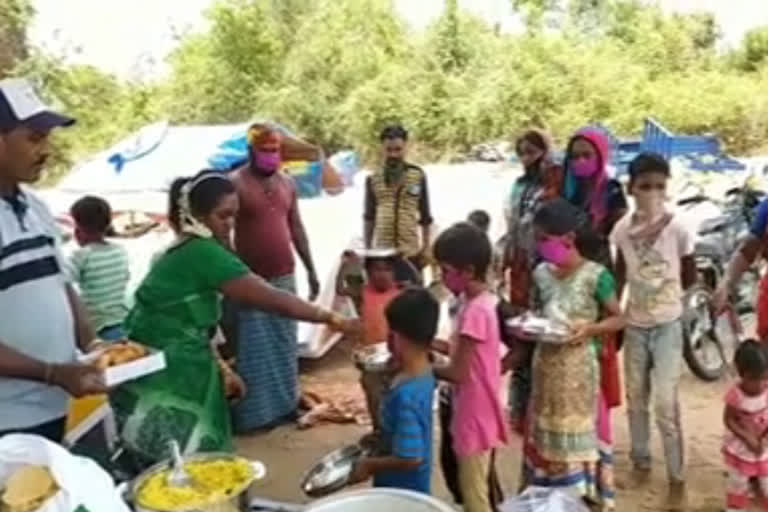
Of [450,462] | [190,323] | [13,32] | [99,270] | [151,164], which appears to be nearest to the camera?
[190,323]

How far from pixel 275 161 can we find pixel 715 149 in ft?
25.5

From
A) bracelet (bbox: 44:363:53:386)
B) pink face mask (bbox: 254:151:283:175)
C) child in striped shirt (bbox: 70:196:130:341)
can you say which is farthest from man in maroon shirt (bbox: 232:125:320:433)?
bracelet (bbox: 44:363:53:386)

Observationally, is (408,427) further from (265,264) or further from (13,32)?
(13,32)

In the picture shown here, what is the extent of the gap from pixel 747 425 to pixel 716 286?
7.44 feet

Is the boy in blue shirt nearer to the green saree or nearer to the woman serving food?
the woman serving food

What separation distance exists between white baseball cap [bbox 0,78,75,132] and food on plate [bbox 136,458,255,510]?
87 centimetres

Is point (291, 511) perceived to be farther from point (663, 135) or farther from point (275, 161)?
point (663, 135)

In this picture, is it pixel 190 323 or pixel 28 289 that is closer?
pixel 28 289

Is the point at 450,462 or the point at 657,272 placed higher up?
the point at 657,272

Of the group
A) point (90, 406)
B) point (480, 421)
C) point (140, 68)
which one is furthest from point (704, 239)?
point (140, 68)

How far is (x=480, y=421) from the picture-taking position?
3.08 meters

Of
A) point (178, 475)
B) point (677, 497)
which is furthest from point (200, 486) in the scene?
point (677, 497)

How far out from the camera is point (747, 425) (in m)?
3.56

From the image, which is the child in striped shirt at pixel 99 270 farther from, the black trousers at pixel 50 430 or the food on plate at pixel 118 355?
the food on plate at pixel 118 355
